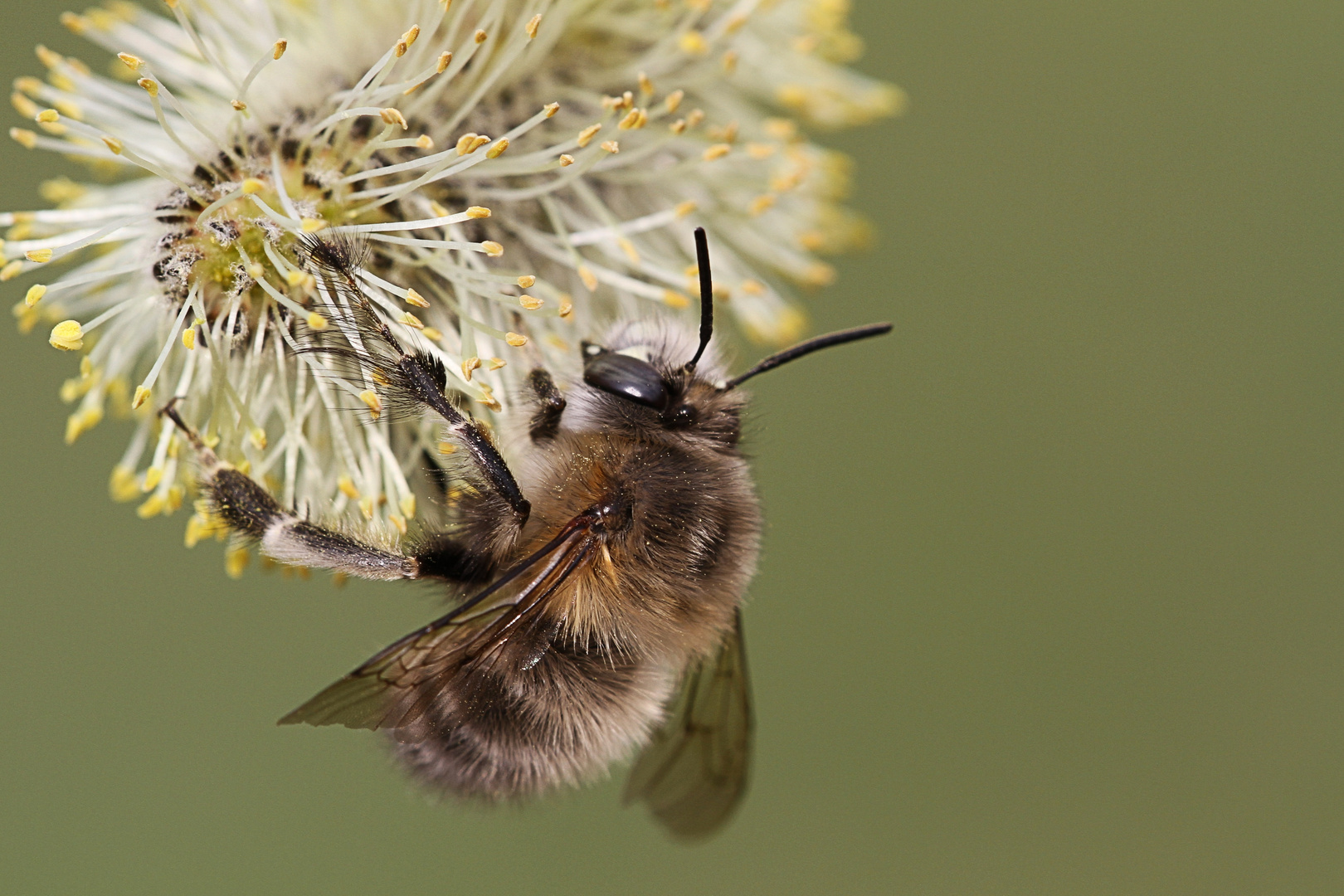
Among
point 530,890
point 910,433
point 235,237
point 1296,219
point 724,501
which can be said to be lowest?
point 530,890

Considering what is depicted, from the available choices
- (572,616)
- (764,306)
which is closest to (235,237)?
(572,616)

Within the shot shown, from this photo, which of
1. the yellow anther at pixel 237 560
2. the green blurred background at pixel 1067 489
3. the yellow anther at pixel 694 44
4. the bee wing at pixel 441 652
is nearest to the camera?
the bee wing at pixel 441 652

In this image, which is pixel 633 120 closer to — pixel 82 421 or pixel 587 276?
pixel 587 276

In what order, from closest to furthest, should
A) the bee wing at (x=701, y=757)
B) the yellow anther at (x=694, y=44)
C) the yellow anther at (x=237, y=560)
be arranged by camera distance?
1. the yellow anther at (x=237, y=560)
2. the yellow anther at (x=694, y=44)
3. the bee wing at (x=701, y=757)

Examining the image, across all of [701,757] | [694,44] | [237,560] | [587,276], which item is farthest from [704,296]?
[701,757]

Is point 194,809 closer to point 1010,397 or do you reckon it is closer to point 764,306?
point 764,306

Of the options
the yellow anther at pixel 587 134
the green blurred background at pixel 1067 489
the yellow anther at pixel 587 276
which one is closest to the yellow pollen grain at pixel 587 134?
the yellow anther at pixel 587 134

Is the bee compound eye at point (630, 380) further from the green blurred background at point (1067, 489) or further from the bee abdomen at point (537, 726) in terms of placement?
the green blurred background at point (1067, 489)
